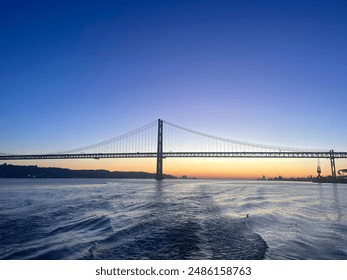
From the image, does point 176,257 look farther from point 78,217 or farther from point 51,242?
point 78,217

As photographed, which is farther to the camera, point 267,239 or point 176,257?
point 267,239

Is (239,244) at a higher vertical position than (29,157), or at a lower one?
lower

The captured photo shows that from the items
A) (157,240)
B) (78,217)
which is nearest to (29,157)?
(78,217)

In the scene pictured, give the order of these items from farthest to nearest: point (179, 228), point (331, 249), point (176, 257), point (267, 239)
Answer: point (179, 228) < point (267, 239) < point (331, 249) < point (176, 257)
